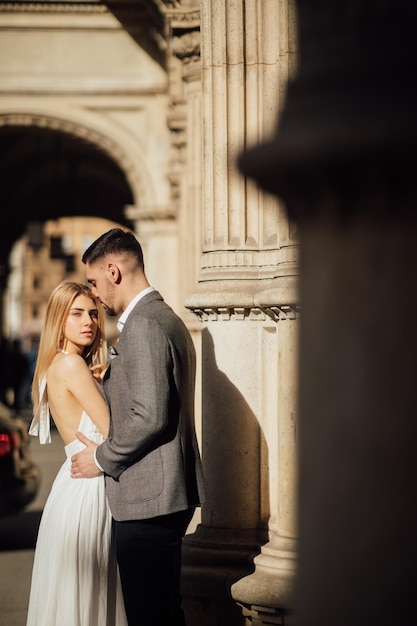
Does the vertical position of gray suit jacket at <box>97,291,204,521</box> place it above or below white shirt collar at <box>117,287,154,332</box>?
below

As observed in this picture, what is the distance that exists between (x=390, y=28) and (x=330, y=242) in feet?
1.10

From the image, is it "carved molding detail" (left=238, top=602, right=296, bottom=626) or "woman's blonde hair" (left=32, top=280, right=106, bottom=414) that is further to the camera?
"woman's blonde hair" (left=32, top=280, right=106, bottom=414)

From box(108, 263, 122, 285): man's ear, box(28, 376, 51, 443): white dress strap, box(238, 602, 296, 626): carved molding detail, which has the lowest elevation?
box(238, 602, 296, 626): carved molding detail

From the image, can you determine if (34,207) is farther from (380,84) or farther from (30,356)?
(380,84)

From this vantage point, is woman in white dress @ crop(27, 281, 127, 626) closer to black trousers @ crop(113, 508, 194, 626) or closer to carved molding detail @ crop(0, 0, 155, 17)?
black trousers @ crop(113, 508, 194, 626)

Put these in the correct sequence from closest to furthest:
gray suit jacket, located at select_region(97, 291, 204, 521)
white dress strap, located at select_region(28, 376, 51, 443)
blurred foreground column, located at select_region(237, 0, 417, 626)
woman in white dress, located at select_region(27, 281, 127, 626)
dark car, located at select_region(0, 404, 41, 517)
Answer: blurred foreground column, located at select_region(237, 0, 417, 626), gray suit jacket, located at select_region(97, 291, 204, 521), woman in white dress, located at select_region(27, 281, 127, 626), white dress strap, located at select_region(28, 376, 51, 443), dark car, located at select_region(0, 404, 41, 517)

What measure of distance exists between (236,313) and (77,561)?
128 centimetres

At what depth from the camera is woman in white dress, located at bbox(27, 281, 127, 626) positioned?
4.86 meters

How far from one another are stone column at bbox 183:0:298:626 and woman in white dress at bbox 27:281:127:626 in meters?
0.66

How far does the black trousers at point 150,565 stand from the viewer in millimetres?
4379

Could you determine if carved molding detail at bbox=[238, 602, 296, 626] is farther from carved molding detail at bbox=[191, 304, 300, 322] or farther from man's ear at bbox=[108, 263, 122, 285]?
man's ear at bbox=[108, 263, 122, 285]

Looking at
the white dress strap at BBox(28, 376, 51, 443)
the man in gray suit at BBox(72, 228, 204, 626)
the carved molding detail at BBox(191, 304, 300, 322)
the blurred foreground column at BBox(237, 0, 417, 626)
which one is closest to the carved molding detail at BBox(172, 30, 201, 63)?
the carved molding detail at BBox(191, 304, 300, 322)

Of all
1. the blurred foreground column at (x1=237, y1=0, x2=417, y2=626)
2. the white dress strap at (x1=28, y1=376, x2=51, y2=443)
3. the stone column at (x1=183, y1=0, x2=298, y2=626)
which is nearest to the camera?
the blurred foreground column at (x1=237, y1=0, x2=417, y2=626)

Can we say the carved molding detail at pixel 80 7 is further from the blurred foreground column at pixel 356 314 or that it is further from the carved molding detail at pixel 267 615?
the blurred foreground column at pixel 356 314
